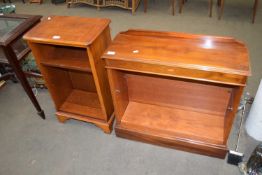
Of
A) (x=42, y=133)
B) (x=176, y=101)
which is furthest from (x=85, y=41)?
(x=42, y=133)

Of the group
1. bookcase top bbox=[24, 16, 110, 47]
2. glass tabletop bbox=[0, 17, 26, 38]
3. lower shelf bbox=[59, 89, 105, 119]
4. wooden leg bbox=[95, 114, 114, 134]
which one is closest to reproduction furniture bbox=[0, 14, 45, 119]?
glass tabletop bbox=[0, 17, 26, 38]

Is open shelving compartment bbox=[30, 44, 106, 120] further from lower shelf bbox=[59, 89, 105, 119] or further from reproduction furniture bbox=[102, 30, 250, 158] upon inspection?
reproduction furniture bbox=[102, 30, 250, 158]

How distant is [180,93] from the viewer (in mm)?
1698

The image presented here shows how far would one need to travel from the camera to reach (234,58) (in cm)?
125

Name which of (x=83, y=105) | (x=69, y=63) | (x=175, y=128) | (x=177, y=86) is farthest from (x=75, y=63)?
(x=175, y=128)

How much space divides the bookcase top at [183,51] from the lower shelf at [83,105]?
633 millimetres

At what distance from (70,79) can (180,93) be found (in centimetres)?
94

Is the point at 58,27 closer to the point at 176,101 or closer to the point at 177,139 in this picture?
the point at 176,101

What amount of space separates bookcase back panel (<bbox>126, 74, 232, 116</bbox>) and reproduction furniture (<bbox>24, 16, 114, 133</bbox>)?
24cm

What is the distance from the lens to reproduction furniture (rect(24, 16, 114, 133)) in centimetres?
145

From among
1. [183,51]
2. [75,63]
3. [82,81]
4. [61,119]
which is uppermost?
[183,51]

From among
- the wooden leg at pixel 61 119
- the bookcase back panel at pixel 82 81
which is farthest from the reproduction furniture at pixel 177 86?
the wooden leg at pixel 61 119

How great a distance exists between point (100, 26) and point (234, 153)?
1.17m

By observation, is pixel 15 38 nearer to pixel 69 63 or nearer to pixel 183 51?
pixel 69 63
